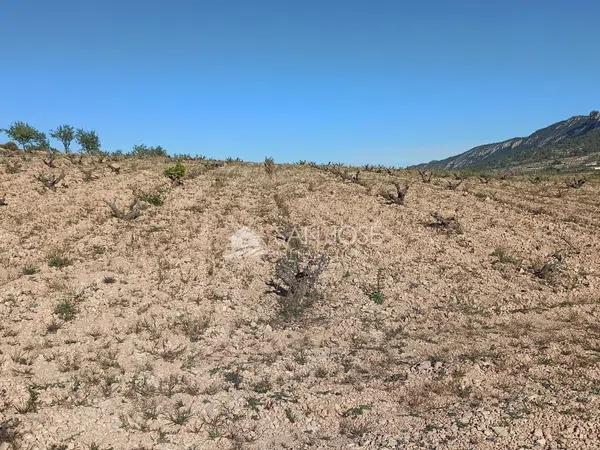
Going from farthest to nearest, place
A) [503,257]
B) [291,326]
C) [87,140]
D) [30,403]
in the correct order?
[87,140] < [503,257] < [291,326] < [30,403]

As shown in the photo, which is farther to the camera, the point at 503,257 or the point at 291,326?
the point at 503,257

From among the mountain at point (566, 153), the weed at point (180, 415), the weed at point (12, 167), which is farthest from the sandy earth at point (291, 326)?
the mountain at point (566, 153)

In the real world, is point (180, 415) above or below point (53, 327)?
below

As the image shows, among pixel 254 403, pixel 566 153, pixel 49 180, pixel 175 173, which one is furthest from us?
pixel 566 153

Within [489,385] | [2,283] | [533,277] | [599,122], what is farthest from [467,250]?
[599,122]

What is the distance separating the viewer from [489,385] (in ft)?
25.4

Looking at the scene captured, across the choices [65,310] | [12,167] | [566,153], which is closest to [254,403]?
[65,310]

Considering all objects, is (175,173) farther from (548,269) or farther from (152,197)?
(548,269)

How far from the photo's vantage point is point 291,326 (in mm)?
10273

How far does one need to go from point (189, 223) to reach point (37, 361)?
7676mm

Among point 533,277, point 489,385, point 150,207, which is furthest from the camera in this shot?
point 150,207

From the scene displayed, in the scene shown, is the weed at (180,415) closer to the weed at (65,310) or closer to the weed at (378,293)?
the weed at (65,310)

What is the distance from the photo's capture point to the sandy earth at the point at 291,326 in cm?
683

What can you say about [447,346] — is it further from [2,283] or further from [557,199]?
[557,199]
